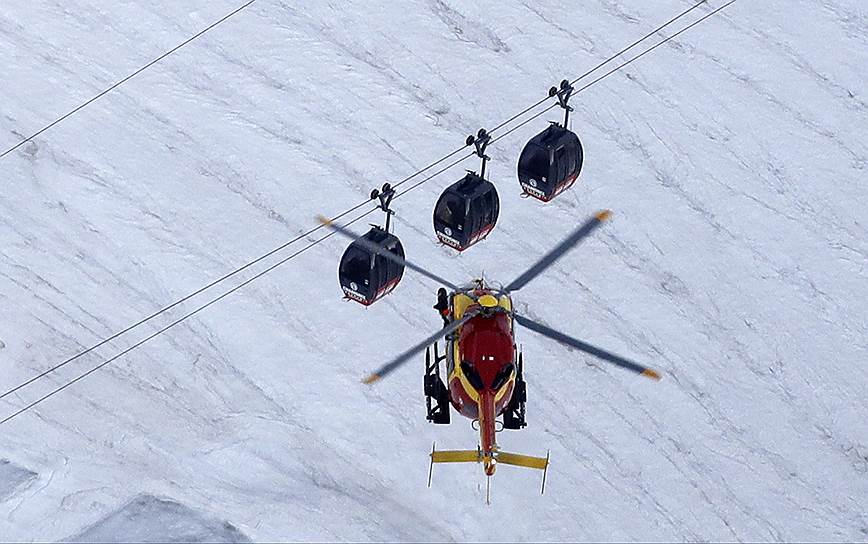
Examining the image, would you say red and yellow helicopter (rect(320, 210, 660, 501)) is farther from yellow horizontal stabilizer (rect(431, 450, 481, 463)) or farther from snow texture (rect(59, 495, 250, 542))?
snow texture (rect(59, 495, 250, 542))

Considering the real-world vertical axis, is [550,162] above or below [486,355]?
Answer: above

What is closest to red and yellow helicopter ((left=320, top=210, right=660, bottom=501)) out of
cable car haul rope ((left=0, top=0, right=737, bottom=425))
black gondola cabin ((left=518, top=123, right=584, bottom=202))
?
cable car haul rope ((left=0, top=0, right=737, bottom=425))

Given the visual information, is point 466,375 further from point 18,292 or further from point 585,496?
point 18,292

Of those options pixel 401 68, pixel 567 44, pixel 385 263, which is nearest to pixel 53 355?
pixel 385 263

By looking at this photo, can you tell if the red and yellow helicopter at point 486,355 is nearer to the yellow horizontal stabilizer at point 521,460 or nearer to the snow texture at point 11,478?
the yellow horizontal stabilizer at point 521,460

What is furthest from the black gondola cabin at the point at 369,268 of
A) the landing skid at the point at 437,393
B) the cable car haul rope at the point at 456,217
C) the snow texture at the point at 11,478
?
the snow texture at the point at 11,478

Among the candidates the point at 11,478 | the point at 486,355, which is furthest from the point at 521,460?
the point at 11,478

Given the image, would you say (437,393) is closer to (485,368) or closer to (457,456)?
(485,368)
